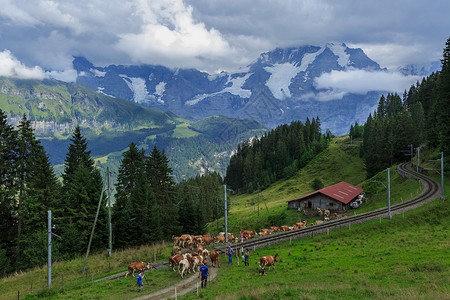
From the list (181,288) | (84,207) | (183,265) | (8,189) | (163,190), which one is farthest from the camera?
(163,190)

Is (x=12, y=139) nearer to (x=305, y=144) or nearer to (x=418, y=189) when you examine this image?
(x=418, y=189)

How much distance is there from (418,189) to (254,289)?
206 feet

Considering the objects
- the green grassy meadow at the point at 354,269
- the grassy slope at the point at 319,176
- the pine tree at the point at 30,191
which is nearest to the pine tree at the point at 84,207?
the pine tree at the point at 30,191

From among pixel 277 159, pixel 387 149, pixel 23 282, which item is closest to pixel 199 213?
pixel 23 282

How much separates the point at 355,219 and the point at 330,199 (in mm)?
24931

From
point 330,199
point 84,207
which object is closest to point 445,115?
point 330,199

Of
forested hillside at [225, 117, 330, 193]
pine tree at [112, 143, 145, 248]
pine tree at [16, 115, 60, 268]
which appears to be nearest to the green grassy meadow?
pine tree at [112, 143, 145, 248]

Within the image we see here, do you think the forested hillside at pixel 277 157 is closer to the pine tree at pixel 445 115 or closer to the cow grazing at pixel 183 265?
the pine tree at pixel 445 115

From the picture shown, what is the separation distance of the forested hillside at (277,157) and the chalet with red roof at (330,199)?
7050cm

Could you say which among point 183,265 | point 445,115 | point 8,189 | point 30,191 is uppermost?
point 445,115

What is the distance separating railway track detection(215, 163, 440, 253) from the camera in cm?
4272

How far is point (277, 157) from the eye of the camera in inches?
6658

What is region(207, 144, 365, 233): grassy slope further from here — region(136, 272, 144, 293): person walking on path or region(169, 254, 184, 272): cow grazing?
region(136, 272, 144, 293): person walking on path

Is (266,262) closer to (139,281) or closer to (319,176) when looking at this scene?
(139,281)
